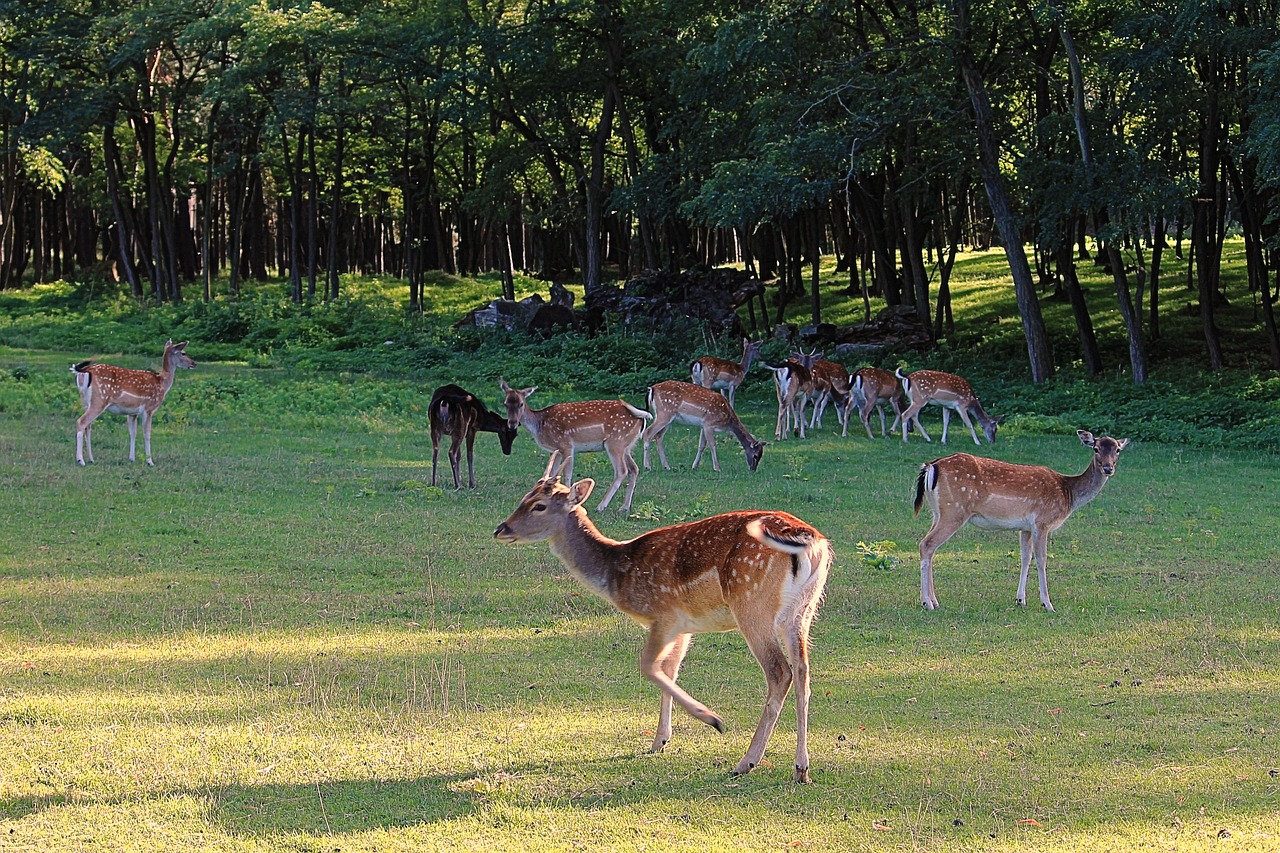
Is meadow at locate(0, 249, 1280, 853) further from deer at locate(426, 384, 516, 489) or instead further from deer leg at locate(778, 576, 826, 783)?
deer at locate(426, 384, 516, 489)

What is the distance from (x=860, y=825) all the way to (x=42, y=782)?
3.51 meters

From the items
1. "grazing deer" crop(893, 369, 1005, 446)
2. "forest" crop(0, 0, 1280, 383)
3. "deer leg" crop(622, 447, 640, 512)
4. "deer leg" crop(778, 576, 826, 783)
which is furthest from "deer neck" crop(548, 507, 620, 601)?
"forest" crop(0, 0, 1280, 383)

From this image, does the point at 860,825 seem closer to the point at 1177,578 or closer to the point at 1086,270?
the point at 1177,578

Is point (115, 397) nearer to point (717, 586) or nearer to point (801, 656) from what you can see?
point (717, 586)

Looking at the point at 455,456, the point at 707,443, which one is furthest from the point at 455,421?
the point at 707,443

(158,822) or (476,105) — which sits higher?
(476,105)

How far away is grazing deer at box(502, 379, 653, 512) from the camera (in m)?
14.8

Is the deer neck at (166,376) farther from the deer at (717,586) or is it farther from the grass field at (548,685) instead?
the deer at (717,586)

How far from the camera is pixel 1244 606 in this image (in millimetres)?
9695

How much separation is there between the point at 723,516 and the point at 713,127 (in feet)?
80.0

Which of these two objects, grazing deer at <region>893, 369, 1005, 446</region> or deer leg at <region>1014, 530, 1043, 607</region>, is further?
grazing deer at <region>893, 369, 1005, 446</region>

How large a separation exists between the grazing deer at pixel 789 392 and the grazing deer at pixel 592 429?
5981mm

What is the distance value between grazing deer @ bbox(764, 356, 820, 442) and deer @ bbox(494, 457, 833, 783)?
1399 cm

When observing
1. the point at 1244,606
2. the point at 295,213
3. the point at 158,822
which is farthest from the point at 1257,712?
the point at 295,213
